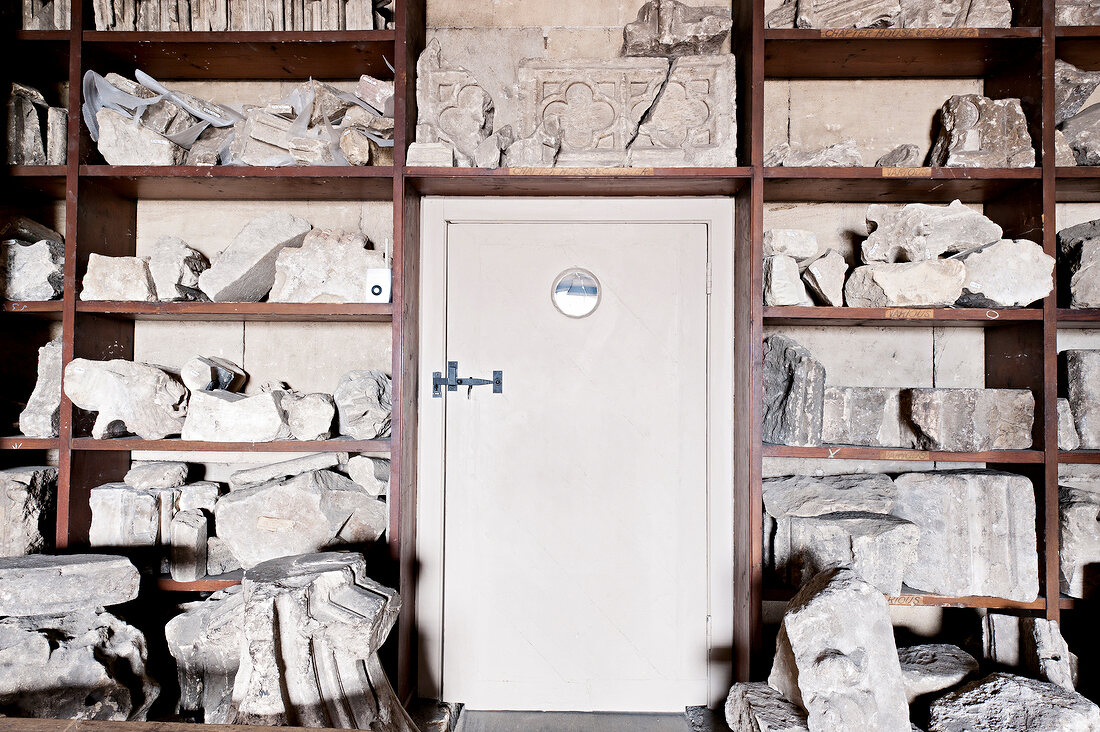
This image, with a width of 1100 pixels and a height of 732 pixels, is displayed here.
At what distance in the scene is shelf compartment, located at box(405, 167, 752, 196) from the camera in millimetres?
2078

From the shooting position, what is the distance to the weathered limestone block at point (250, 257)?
2084 millimetres

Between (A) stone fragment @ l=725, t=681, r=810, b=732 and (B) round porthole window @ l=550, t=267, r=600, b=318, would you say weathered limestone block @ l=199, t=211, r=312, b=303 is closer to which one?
(B) round porthole window @ l=550, t=267, r=600, b=318

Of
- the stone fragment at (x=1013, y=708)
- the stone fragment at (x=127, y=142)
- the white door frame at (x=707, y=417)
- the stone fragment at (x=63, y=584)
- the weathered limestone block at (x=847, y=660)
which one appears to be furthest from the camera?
the white door frame at (x=707, y=417)

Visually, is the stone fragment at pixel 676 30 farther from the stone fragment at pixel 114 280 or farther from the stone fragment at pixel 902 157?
the stone fragment at pixel 114 280

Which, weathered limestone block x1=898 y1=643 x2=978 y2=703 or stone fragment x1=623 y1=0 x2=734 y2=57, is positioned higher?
stone fragment x1=623 y1=0 x2=734 y2=57

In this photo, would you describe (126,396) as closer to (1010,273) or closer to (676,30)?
(676,30)

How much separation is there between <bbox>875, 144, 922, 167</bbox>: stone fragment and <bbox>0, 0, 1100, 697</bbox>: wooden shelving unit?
0.08 metres

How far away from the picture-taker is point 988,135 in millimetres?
2076

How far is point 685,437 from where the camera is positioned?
233 cm

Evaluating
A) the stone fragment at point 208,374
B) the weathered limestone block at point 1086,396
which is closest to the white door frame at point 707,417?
the stone fragment at point 208,374

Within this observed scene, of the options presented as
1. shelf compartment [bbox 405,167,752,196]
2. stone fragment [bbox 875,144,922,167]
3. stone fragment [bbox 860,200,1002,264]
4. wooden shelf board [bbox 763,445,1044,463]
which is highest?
stone fragment [bbox 875,144,922,167]

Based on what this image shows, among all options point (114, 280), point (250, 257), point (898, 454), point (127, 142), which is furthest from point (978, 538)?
point (127, 142)

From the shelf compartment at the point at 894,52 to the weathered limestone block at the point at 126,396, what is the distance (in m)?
2.27

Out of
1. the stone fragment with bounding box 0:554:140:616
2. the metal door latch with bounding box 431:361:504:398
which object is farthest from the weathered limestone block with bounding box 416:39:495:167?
the stone fragment with bounding box 0:554:140:616
